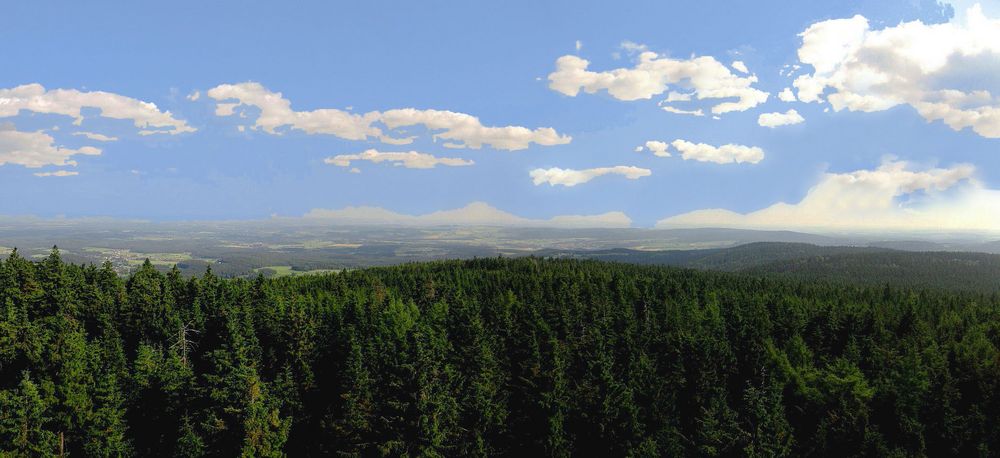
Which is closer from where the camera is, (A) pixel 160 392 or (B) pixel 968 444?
(A) pixel 160 392

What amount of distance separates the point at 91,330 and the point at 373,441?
5346 centimetres

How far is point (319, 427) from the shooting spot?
2243 inches

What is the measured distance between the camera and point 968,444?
55.4m

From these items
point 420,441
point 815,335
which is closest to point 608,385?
point 420,441

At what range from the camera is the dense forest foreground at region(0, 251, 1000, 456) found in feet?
134

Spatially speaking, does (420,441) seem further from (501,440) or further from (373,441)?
(501,440)

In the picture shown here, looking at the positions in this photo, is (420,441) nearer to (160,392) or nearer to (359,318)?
(160,392)

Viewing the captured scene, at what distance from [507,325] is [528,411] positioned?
85.1 ft

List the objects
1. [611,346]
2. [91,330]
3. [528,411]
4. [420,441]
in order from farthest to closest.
Result: [611,346], [91,330], [528,411], [420,441]

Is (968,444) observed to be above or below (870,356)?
below

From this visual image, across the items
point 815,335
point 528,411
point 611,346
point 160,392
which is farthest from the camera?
point 815,335

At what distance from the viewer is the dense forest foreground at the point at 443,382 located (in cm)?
4088

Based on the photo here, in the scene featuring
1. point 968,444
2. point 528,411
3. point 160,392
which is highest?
point 160,392

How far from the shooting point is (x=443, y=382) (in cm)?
5188
